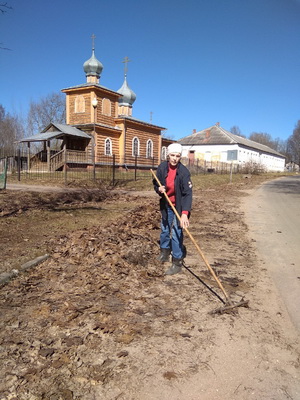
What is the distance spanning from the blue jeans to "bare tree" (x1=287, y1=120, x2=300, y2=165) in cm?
9194

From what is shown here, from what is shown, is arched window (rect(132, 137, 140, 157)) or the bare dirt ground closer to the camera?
the bare dirt ground

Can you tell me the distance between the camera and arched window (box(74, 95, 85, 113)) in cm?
2841

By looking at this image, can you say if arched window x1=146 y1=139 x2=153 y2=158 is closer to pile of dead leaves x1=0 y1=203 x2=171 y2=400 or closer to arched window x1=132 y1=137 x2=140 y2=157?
arched window x1=132 y1=137 x2=140 y2=157

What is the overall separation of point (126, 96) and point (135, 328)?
3420cm

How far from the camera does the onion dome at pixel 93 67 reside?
29.5m

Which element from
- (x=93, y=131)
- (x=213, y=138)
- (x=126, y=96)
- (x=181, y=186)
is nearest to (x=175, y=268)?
(x=181, y=186)

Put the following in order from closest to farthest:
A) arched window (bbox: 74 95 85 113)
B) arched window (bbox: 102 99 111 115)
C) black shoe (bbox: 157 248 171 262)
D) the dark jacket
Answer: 1. the dark jacket
2. black shoe (bbox: 157 248 171 262)
3. arched window (bbox: 74 95 85 113)
4. arched window (bbox: 102 99 111 115)

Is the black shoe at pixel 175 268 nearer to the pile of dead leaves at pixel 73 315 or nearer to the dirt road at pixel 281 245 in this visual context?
the pile of dead leaves at pixel 73 315

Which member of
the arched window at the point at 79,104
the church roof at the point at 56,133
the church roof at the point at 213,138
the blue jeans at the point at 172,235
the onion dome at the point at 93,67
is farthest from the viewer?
the church roof at the point at 213,138

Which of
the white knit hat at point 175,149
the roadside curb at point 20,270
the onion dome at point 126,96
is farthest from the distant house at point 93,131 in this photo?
the white knit hat at point 175,149

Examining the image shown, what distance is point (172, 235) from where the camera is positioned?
4.47m

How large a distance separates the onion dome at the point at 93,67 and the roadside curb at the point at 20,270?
28582mm

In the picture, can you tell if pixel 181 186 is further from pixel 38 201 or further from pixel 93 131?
pixel 93 131

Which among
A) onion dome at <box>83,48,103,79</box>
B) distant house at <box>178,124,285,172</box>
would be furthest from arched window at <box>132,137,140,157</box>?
distant house at <box>178,124,285,172</box>
